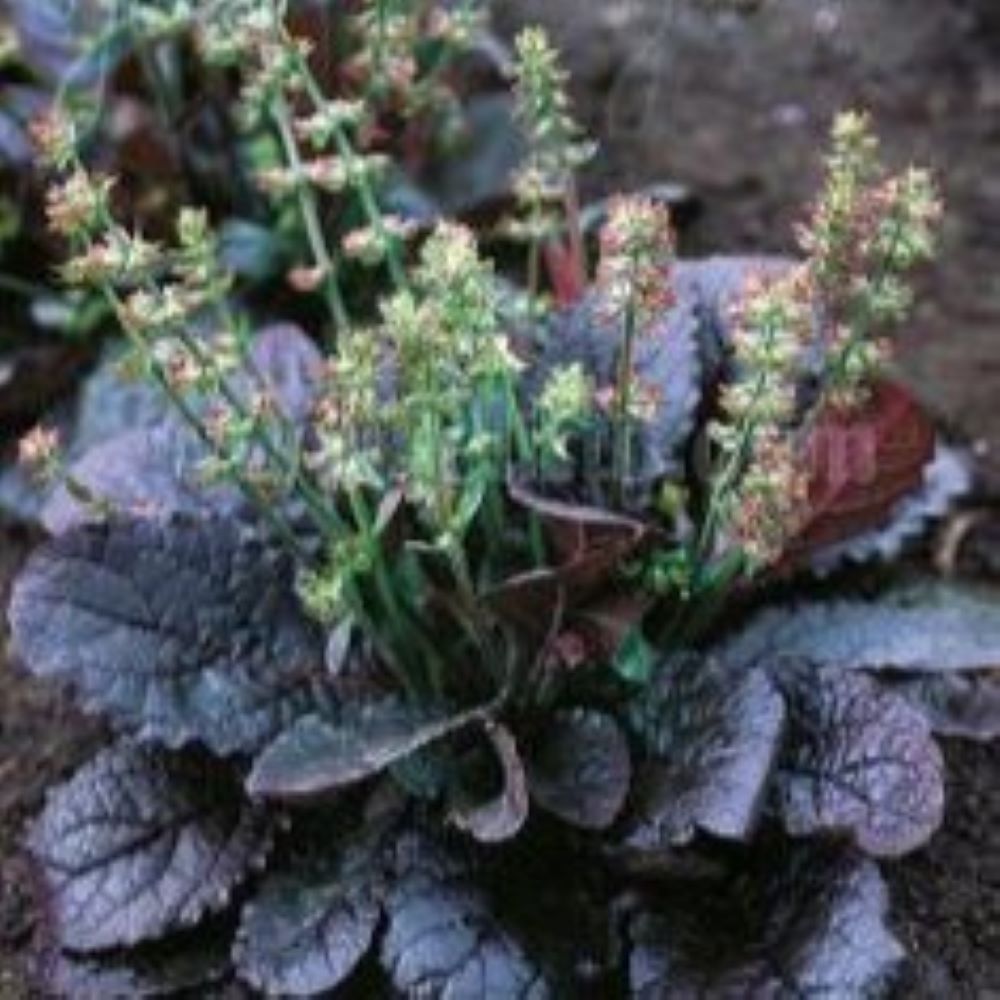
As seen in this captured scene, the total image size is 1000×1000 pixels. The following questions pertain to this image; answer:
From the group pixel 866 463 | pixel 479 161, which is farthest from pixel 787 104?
pixel 866 463

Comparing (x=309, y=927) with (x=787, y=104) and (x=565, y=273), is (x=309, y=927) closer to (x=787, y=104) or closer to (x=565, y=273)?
(x=565, y=273)

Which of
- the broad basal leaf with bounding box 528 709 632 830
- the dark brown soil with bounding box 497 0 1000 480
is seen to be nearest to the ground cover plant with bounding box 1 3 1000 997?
the broad basal leaf with bounding box 528 709 632 830

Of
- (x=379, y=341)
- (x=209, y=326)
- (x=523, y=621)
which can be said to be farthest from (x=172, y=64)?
(x=523, y=621)

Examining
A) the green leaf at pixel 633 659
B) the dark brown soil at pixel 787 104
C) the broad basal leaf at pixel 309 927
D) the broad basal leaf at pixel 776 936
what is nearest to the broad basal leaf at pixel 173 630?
the broad basal leaf at pixel 309 927

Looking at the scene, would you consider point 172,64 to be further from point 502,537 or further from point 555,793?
point 555,793

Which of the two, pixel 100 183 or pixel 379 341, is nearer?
pixel 100 183

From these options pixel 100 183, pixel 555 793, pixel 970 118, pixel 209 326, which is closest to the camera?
pixel 100 183

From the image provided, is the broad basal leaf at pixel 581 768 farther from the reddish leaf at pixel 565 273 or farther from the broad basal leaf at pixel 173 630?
the reddish leaf at pixel 565 273
